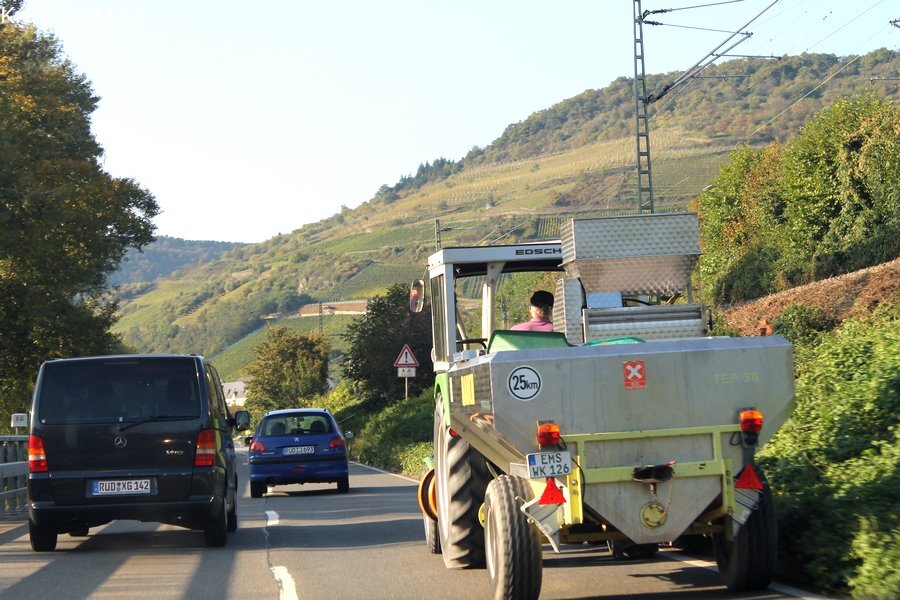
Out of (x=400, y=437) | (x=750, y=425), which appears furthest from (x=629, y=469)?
(x=400, y=437)

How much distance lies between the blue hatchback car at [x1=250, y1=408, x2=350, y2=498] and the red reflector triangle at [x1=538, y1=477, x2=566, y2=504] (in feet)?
48.4

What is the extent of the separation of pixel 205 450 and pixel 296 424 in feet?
34.0

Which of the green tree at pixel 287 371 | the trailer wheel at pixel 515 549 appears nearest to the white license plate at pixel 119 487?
the trailer wheel at pixel 515 549

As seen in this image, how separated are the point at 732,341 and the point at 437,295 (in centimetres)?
395

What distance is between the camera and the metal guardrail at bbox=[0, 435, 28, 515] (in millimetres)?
18344

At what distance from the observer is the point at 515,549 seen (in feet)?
25.1

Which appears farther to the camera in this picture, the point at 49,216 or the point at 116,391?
the point at 49,216

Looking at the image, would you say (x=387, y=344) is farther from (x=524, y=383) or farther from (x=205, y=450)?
(x=524, y=383)

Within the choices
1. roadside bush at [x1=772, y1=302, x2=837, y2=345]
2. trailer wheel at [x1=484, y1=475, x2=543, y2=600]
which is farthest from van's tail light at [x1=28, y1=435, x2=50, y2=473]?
roadside bush at [x1=772, y1=302, x2=837, y2=345]

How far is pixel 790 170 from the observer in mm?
37312

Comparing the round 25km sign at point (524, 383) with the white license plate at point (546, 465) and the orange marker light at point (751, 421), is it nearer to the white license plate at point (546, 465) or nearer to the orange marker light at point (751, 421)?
the white license plate at point (546, 465)

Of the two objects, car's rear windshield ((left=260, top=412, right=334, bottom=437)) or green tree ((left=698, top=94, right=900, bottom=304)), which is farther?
green tree ((left=698, top=94, right=900, bottom=304))

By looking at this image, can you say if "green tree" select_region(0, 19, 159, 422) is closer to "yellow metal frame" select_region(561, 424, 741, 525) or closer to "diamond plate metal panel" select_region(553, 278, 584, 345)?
"diamond plate metal panel" select_region(553, 278, 584, 345)

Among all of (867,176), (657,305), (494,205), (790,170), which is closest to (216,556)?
(657,305)
